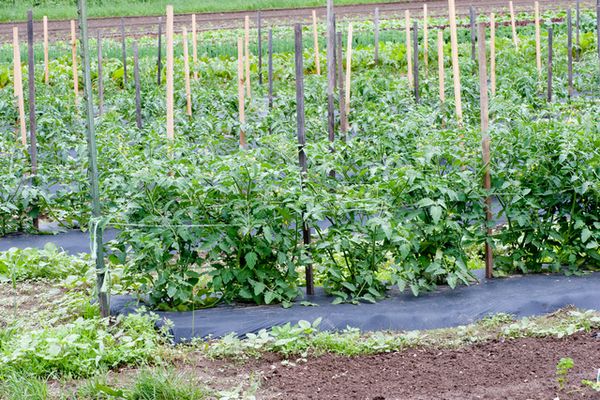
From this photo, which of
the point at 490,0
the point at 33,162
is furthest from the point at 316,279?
the point at 490,0

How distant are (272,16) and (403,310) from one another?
19958 millimetres

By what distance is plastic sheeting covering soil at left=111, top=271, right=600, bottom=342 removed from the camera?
248 inches

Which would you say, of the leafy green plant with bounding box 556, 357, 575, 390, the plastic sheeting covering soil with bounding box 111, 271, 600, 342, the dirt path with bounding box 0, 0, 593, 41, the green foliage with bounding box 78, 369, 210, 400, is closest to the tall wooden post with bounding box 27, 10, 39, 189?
the plastic sheeting covering soil with bounding box 111, 271, 600, 342

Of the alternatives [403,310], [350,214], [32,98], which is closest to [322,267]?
[350,214]

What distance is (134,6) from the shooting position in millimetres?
28562

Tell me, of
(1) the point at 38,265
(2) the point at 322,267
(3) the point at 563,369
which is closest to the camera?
(3) the point at 563,369

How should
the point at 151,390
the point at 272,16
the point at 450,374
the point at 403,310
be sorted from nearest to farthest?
the point at 151,390 → the point at 450,374 → the point at 403,310 → the point at 272,16

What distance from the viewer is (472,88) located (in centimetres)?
1281

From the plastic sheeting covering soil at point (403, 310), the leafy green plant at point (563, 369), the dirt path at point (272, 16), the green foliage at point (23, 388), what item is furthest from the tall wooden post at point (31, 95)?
the dirt path at point (272, 16)

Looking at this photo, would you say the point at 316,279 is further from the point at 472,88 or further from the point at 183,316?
the point at 472,88

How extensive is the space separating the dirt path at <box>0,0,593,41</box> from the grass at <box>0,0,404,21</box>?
861 mm

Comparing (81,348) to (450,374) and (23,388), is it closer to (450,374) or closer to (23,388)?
(23,388)

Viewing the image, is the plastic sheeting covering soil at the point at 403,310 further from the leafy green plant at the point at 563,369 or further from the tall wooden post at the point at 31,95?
the tall wooden post at the point at 31,95

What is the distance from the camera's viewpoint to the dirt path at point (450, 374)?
514cm
